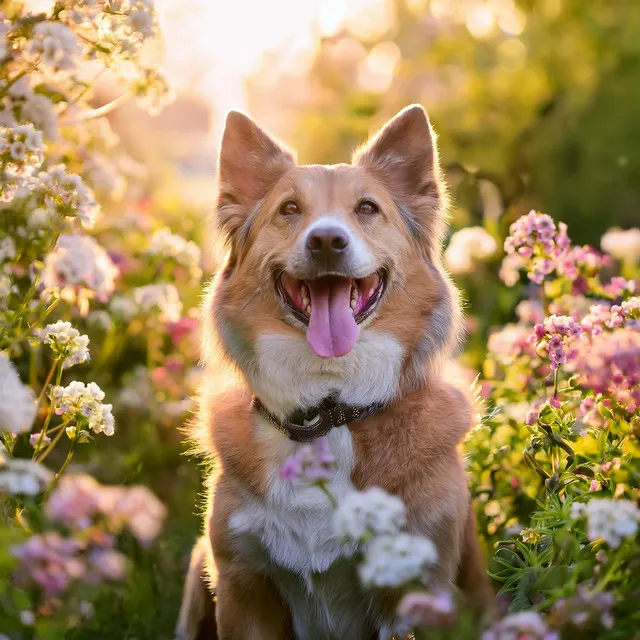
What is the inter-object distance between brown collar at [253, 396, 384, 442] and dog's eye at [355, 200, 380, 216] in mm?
870

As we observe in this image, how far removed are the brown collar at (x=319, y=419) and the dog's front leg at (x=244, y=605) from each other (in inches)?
22.7

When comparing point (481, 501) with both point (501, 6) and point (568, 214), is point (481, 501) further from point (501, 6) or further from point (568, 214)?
point (501, 6)

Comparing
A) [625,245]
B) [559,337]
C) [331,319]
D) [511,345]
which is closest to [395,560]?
[559,337]

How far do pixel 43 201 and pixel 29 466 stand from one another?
1.44 metres

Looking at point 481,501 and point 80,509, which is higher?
point 80,509

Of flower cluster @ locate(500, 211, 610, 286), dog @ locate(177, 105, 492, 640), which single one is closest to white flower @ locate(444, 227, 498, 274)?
flower cluster @ locate(500, 211, 610, 286)

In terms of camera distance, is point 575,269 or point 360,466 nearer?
point 360,466

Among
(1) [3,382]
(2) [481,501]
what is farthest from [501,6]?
(1) [3,382]

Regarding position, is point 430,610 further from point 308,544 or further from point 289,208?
point 289,208

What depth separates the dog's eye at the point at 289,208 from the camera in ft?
11.9

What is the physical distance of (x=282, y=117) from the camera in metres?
11.6

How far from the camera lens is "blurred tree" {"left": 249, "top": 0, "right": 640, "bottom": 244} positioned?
28.6 ft

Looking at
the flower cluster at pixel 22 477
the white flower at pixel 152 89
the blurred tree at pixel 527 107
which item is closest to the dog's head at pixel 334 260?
the white flower at pixel 152 89

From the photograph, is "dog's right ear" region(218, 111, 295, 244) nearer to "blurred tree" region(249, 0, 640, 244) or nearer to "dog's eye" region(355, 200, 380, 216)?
"dog's eye" region(355, 200, 380, 216)
